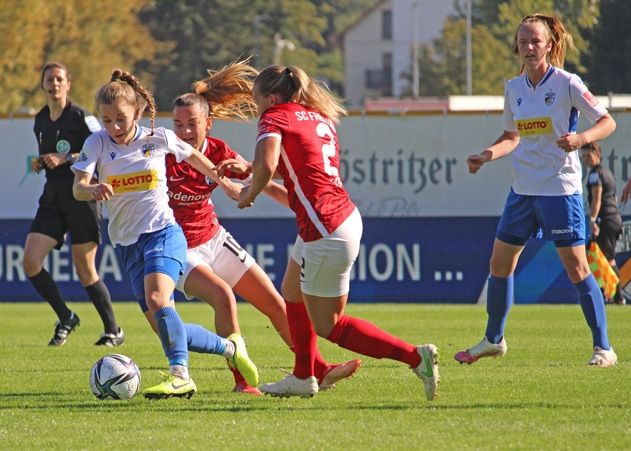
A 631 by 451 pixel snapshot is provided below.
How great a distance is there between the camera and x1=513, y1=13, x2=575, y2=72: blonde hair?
9.45 meters

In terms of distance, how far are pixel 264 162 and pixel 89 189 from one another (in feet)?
3.74

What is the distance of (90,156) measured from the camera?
830 cm

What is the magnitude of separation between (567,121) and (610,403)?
239 centimetres

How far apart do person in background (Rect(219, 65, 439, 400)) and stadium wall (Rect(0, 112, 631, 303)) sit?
1030 centimetres

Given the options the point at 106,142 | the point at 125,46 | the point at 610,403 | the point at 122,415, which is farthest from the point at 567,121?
the point at 125,46

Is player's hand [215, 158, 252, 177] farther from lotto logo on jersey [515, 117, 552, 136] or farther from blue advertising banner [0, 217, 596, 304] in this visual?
blue advertising banner [0, 217, 596, 304]

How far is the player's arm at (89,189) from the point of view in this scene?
7902 mm

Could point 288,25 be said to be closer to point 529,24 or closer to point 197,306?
point 197,306

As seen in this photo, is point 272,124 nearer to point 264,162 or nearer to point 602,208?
point 264,162

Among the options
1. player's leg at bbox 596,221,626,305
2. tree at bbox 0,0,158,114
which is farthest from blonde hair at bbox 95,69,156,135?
tree at bbox 0,0,158,114

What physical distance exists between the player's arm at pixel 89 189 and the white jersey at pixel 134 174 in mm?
71

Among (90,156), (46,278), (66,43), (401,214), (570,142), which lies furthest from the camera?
(66,43)

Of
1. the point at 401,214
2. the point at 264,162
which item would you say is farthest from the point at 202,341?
the point at 401,214

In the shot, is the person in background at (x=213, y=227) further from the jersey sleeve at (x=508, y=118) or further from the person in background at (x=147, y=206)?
the jersey sleeve at (x=508, y=118)
